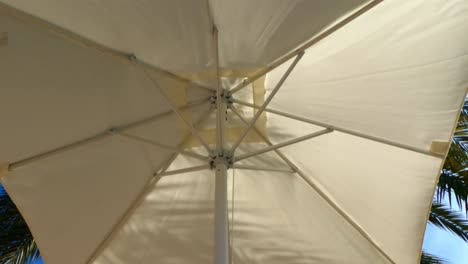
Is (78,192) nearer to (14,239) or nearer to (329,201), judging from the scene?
(329,201)

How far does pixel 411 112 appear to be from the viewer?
2777 mm

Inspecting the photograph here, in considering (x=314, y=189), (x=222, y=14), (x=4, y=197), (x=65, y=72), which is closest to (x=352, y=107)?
(x=314, y=189)

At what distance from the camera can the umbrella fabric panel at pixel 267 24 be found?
2305 mm

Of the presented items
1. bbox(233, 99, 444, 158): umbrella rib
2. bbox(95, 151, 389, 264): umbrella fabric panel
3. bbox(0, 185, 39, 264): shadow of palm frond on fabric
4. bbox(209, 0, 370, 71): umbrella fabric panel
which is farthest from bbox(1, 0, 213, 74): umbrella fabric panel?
bbox(0, 185, 39, 264): shadow of palm frond on fabric

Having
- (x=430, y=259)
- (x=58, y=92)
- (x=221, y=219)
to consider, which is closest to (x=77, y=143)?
(x=58, y=92)

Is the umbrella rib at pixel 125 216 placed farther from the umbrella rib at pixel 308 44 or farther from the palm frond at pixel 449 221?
the palm frond at pixel 449 221

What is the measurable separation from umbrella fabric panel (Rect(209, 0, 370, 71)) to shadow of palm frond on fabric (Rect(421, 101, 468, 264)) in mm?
3985

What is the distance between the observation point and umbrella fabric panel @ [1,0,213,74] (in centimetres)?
225

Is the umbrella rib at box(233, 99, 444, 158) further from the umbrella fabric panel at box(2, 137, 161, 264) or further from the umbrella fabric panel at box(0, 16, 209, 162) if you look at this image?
the umbrella fabric panel at box(2, 137, 161, 264)

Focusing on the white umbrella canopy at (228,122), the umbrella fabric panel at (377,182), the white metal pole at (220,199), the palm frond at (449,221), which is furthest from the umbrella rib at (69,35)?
the palm frond at (449,221)

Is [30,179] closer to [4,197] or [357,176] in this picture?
[357,176]

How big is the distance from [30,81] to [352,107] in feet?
6.96

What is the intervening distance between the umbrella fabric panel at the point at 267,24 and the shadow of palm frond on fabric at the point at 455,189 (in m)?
3.98

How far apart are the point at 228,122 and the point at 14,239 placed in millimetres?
4169
